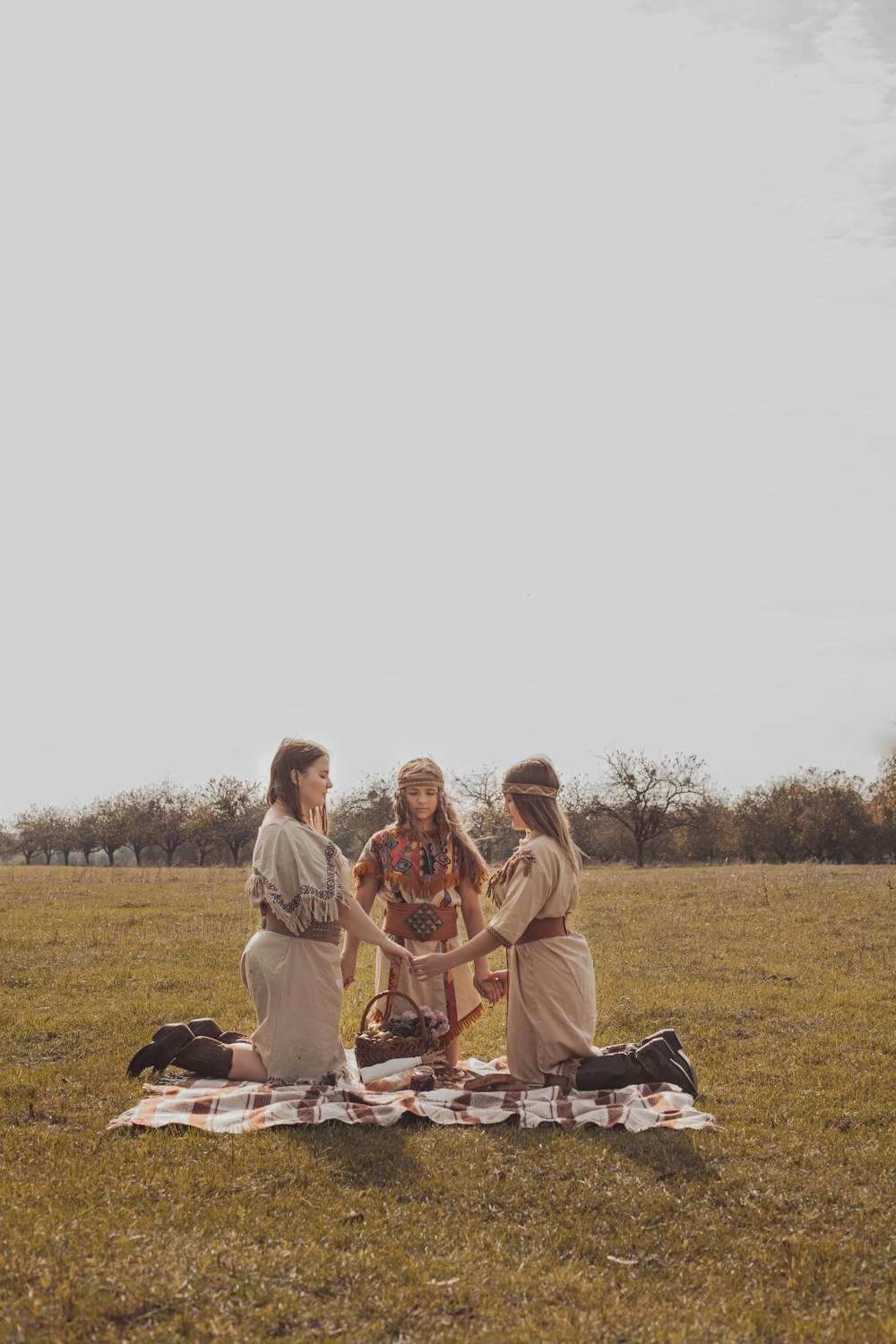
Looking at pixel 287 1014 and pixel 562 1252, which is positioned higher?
pixel 287 1014

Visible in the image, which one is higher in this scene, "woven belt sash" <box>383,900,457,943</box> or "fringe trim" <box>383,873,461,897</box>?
"fringe trim" <box>383,873,461,897</box>

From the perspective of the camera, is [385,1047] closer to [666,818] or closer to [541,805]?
[541,805]

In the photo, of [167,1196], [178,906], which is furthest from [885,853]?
[167,1196]

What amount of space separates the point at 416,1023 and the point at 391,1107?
3.56 ft

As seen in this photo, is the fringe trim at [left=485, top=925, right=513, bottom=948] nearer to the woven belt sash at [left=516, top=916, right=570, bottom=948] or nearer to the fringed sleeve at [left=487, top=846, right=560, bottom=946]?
the fringed sleeve at [left=487, top=846, right=560, bottom=946]

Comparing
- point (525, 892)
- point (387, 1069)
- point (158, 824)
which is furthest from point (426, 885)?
point (158, 824)

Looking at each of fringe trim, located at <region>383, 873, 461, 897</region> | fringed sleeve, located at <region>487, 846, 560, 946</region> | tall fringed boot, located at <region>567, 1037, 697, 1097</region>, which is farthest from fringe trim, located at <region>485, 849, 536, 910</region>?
tall fringed boot, located at <region>567, 1037, 697, 1097</region>

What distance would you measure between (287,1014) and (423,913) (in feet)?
5.21

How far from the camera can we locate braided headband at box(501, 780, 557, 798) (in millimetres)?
8750

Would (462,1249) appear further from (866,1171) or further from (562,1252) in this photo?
(866,1171)

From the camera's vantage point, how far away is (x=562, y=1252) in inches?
217

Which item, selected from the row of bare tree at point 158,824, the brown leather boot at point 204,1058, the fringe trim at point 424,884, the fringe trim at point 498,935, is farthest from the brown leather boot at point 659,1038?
the row of bare tree at point 158,824

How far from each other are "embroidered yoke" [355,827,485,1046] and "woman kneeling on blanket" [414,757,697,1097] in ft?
2.12

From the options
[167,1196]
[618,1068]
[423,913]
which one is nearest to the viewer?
[167,1196]
